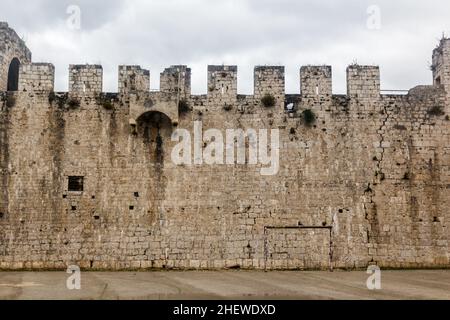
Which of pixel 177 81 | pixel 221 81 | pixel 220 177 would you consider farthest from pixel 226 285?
pixel 177 81

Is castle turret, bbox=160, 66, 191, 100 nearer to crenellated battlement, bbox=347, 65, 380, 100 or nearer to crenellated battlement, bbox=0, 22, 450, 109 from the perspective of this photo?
crenellated battlement, bbox=0, 22, 450, 109

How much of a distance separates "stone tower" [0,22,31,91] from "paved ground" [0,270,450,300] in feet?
23.3

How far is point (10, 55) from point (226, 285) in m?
12.1

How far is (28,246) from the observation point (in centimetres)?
1723

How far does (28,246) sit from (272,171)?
840 cm

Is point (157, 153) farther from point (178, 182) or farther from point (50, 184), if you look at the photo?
point (50, 184)

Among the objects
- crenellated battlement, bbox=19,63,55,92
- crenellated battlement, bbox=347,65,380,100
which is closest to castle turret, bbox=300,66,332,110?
crenellated battlement, bbox=347,65,380,100

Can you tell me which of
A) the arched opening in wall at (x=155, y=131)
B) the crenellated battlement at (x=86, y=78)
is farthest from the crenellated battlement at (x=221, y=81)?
the arched opening in wall at (x=155, y=131)

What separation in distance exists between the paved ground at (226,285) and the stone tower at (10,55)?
709 centimetres

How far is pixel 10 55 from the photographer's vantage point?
19.0 meters

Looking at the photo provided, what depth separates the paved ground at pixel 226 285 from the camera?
1066 cm

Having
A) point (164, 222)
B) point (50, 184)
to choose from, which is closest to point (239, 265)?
point (164, 222)

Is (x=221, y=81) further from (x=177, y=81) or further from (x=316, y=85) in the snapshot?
(x=316, y=85)
